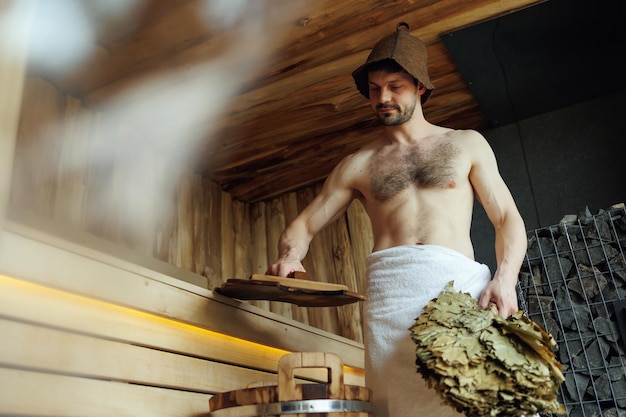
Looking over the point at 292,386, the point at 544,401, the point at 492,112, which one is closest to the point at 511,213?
the point at 544,401

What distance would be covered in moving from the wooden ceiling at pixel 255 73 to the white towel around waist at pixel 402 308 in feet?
4.30

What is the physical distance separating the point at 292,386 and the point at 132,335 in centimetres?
45

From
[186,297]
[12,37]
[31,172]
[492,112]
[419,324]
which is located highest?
[492,112]

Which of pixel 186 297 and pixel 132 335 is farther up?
pixel 186 297

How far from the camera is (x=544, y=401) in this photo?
1.53 metres

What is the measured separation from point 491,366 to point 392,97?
120 centimetres

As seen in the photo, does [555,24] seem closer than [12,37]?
No

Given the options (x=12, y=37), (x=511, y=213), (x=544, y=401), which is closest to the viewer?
(x=12, y=37)

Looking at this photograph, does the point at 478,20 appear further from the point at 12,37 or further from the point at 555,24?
the point at 12,37

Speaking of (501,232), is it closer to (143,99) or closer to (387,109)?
(387,109)

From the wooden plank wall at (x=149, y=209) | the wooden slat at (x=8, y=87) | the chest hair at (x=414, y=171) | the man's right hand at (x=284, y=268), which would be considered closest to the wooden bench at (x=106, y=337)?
the man's right hand at (x=284, y=268)

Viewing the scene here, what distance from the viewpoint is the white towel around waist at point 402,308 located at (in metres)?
1.90

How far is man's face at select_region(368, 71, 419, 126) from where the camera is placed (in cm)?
243

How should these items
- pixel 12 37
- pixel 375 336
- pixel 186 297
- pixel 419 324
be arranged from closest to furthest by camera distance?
pixel 12 37
pixel 419 324
pixel 186 297
pixel 375 336
